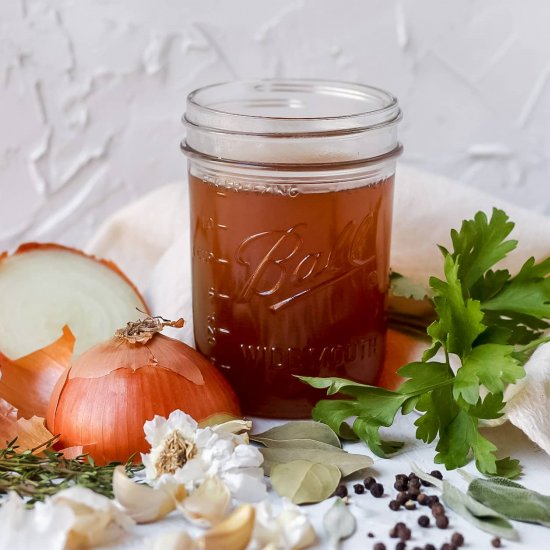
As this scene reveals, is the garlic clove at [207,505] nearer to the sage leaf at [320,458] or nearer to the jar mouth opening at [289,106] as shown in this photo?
the sage leaf at [320,458]

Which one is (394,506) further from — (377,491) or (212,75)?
(212,75)

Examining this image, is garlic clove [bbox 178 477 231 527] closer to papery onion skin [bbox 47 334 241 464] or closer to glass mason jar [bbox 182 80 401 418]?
papery onion skin [bbox 47 334 241 464]

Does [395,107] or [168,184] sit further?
[168,184]

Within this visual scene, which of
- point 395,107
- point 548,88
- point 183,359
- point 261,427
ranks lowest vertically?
point 261,427

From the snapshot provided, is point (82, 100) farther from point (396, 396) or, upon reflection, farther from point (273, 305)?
point (396, 396)

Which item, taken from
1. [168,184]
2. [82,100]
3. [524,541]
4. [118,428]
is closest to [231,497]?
[118,428]

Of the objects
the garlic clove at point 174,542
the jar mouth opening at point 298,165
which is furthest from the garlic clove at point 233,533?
the jar mouth opening at point 298,165

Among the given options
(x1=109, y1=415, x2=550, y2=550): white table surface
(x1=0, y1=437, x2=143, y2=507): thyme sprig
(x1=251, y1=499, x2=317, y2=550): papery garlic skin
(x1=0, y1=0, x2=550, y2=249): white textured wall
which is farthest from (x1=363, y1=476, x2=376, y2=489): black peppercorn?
(x1=0, y1=0, x2=550, y2=249): white textured wall

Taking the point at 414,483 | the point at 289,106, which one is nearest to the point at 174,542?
the point at 414,483
